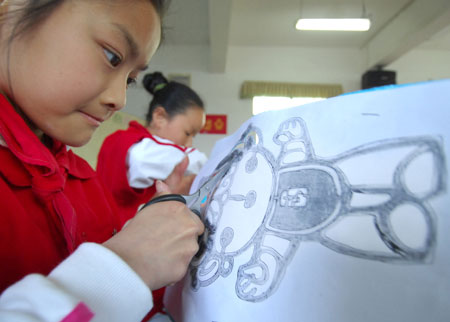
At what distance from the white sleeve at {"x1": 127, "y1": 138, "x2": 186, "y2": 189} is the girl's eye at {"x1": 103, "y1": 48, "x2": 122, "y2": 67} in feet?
1.48

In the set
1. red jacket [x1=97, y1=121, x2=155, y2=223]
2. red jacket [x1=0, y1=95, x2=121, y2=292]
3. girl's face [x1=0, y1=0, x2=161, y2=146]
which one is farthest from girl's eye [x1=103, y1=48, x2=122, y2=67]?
red jacket [x1=97, y1=121, x2=155, y2=223]

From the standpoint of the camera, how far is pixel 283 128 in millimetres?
287

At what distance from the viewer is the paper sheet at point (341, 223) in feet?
0.61

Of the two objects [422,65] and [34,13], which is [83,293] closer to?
[34,13]

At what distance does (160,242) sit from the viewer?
0.26 m

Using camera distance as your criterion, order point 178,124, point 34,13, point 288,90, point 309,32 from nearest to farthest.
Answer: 1. point 34,13
2. point 178,124
3. point 309,32
4. point 288,90

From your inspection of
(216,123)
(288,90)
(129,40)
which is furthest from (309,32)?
(129,40)

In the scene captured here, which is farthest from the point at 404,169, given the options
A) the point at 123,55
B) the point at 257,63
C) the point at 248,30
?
the point at 257,63

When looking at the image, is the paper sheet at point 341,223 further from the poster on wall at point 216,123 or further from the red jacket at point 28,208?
the poster on wall at point 216,123

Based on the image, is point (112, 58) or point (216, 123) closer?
point (112, 58)

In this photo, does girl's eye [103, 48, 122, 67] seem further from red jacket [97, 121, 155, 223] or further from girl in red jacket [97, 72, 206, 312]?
red jacket [97, 121, 155, 223]

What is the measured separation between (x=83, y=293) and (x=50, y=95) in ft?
0.72

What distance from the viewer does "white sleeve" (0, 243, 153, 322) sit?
16cm

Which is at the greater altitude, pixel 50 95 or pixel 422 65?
pixel 422 65
